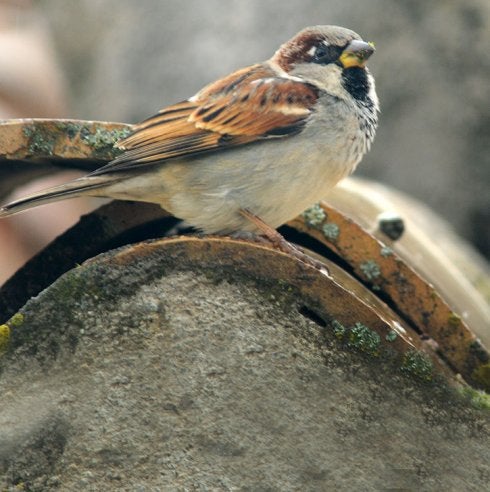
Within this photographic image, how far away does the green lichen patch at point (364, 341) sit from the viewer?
240 centimetres

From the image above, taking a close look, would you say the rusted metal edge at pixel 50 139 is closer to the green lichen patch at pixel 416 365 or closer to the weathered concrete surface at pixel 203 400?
the weathered concrete surface at pixel 203 400

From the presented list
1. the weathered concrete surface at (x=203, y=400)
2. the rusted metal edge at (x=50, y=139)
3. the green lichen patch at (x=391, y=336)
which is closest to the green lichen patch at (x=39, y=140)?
the rusted metal edge at (x=50, y=139)

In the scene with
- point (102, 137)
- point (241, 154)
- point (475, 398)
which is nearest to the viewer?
point (475, 398)

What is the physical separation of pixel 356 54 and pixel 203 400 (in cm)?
141

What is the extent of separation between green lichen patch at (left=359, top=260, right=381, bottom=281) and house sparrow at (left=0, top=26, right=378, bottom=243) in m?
0.25

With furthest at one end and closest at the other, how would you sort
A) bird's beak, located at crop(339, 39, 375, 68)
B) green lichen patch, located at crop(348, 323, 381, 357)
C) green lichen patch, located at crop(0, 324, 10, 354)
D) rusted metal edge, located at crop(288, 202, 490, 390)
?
1. bird's beak, located at crop(339, 39, 375, 68)
2. rusted metal edge, located at crop(288, 202, 490, 390)
3. green lichen patch, located at crop(348, 323, 381, 357)
4. green lichen patch, located at crop(0, 324, 10, 354)

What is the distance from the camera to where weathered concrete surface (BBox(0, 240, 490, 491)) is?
227cm

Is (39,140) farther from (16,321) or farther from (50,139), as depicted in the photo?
(16,321)

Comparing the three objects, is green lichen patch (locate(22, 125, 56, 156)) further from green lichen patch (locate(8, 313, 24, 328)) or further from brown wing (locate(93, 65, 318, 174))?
green lichen patch (locate(8, 313, 24, 328))

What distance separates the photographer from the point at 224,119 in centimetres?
294

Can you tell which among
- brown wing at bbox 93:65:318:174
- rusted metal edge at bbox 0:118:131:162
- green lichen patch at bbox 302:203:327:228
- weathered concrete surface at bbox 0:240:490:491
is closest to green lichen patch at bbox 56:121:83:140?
rusted metal edge at bbox 0:118:131:162

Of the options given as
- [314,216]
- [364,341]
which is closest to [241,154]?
[314,216]

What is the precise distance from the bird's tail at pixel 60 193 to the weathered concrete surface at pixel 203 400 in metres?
0.41

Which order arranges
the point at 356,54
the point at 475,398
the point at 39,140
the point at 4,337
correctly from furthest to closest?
the point at 356,54
the point at 39,140
the point at 475,398
the point at 4,337
